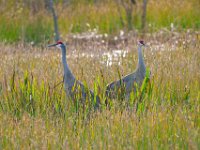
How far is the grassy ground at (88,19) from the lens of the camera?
437 inches

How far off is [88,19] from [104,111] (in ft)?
23.9

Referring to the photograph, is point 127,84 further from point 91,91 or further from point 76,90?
point 76,90

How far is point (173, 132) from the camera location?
4.45m

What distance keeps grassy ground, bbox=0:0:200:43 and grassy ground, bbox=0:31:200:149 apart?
3.76 m

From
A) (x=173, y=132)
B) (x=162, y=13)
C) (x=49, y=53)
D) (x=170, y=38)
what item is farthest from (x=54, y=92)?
(x=162, y=13)

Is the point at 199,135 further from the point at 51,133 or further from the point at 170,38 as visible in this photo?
the point at 170,38

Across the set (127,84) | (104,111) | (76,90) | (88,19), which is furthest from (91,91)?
(88,19)

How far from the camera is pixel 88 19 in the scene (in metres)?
12.0

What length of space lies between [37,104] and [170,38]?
4727 mm

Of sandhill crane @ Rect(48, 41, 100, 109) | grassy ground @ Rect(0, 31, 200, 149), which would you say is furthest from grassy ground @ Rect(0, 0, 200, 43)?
sandhill crane @ Rect(48, 41, 100, 109)

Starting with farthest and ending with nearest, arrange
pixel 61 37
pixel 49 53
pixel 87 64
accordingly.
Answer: pixel 61 37
pixel 49 53
pixel 87 64

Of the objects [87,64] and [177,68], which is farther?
[87,64]

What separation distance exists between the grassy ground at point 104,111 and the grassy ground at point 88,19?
3760 millimetres

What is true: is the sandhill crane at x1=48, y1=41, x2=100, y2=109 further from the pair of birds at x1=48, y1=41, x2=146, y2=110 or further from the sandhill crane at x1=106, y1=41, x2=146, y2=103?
the sandhill crane at x1=106, y1=41, x2=146, y2=103
